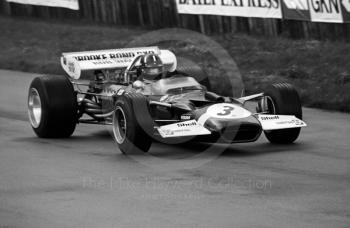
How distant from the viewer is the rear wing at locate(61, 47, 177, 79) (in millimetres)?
13422

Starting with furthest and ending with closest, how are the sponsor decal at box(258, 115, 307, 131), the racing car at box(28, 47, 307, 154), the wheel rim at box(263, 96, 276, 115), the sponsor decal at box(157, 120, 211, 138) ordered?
1. the wheel rim at box(263, 96, 276, 115)
2. the sponsor decal at box(258, 115, 307, 131)
3. the racing car at box(28, 47, 307, 154)
4. the sponsor decal at box(157, 120, 211, 138)

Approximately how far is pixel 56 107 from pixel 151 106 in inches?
56.8

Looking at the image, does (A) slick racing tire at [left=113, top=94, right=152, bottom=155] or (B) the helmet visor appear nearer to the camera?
(A) slick racing tire at [left=113, top=94, right=152, bottom=155]

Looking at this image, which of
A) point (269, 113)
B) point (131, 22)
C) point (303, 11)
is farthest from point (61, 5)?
point (269, 113)

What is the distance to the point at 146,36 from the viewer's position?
79.9ft

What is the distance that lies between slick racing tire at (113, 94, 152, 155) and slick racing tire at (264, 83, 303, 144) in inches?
74.5

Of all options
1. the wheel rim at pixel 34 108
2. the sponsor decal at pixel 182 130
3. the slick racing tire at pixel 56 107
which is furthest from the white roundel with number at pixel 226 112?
the wheel rim at pixel 34 108

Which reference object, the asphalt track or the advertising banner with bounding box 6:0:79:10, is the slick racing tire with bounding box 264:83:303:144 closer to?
the asphalt track

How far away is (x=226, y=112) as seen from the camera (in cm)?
1105

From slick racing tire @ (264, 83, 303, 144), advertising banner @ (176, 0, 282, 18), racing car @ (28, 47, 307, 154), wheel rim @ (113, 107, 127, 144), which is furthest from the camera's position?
advertising banner @ (176, 0, 282, 18)

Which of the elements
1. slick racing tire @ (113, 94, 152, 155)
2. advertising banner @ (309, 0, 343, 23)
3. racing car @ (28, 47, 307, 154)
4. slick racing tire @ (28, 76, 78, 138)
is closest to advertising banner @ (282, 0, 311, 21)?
advertising banner @ (309, 0, 343, 23)

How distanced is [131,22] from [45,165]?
595 inches

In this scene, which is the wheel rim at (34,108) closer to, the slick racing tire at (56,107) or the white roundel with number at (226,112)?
the slick racing tire at (56,107)

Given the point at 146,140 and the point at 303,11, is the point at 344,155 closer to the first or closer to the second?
the point at 146,140
